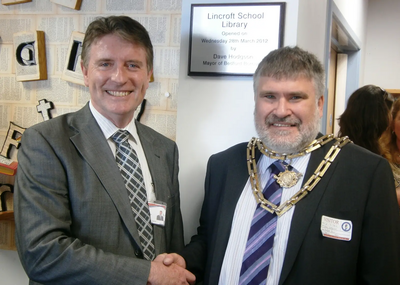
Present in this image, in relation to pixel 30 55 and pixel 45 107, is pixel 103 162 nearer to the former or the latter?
pixel 45 107

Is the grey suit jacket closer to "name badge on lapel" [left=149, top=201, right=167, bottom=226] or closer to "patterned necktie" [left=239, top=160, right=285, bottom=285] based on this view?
"name badge on lapel" [left=149, top=201, right=167, bottom=226]

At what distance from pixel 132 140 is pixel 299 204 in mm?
666

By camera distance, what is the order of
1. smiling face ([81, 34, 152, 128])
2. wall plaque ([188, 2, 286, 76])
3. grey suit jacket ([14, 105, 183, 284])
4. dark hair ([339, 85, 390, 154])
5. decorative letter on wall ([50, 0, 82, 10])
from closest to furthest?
grey suit jacket ([14, 105, 183, 284]), smiling face ([81, 34, 152, 128]), wall plaque ([188, 2, 286, 76]), dark hair ([339, 85, 390, 154]), decorative letter on wall ([50, 0, 82, 10])

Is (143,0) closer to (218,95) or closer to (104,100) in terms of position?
(218,95)

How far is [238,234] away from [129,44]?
0.79 meters

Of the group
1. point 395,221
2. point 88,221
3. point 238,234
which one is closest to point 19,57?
point 88,221

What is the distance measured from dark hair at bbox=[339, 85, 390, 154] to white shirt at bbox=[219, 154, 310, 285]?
2.54 feet

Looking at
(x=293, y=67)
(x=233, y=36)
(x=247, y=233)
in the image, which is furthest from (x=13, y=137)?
(x=293, y=67)

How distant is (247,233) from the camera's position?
1.45 meters

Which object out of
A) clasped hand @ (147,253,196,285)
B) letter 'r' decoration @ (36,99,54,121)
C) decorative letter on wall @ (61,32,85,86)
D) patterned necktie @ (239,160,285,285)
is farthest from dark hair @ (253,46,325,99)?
letter 'r' decoration @ (36,99,54,121)

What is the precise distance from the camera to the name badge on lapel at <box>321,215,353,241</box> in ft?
4.33

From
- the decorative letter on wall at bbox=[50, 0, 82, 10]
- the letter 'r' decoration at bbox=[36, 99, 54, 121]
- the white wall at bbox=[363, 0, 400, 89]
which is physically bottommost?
the letter 'r' decoration at bbox=[36, 99, 54, 121]

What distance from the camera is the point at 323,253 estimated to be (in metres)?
1.33

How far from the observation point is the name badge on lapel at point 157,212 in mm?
1508
